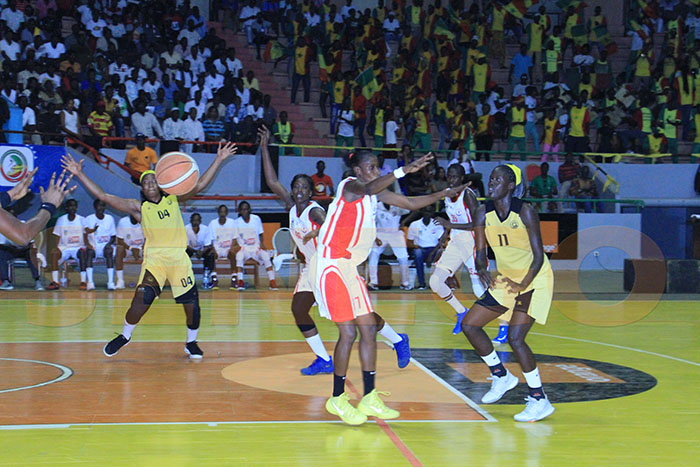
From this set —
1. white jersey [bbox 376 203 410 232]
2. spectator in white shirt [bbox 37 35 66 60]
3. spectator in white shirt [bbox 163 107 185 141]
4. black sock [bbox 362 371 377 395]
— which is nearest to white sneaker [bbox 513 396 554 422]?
black sock [bbox 362 371 377 395]

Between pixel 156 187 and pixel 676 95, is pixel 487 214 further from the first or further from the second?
pixel 676 95

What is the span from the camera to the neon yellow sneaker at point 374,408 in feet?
22.2

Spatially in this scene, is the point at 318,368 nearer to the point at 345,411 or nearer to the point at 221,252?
the point at 345,411

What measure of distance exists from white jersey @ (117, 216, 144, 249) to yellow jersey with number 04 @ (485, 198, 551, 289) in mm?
10705

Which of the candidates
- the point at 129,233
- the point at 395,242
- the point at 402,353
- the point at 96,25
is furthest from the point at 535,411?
the point at 96,25

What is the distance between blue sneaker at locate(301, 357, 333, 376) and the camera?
8727 millimetres

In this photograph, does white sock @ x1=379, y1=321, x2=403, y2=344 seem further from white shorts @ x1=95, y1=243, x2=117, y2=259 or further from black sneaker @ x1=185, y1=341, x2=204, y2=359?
white shorts @ x1=95, y1=243, x2=117, y2=259

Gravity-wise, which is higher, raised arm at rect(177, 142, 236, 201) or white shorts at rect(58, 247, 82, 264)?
raised arm at rect(177, 142, 236, 201)

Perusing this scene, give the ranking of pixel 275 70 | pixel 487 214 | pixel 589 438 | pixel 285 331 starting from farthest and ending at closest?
pixel 275 70 < pixel 285 331 < pixel 487 214 < pixel 589 438

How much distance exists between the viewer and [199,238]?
1675 centimetres

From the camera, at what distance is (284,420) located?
6828 millimetres

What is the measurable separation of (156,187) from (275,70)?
51.6 feet

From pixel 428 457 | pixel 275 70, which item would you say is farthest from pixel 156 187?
pixel 275 70

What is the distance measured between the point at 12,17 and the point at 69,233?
7.58m
